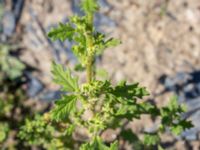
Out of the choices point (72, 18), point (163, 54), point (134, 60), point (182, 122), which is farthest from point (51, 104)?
point (72, 18)

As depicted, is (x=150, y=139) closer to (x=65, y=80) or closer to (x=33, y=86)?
(x=65, y=80)

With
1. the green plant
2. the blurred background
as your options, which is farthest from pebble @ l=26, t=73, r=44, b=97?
the green plant

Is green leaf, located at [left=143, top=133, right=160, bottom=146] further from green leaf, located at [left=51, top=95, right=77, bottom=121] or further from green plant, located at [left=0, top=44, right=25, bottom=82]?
green plant, located at [left=0, top=44, right=25, bottom=82]

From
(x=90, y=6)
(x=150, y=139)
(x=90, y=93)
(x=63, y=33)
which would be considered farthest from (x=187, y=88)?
(x=90, y=6)

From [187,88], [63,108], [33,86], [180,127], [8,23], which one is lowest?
[63,108]

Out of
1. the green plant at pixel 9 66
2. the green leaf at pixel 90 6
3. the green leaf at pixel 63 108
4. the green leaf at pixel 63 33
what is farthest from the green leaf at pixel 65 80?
the green plant at pixel 9 66

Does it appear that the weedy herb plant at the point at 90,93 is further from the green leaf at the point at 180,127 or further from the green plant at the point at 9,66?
the green plant at the point at 9,66
